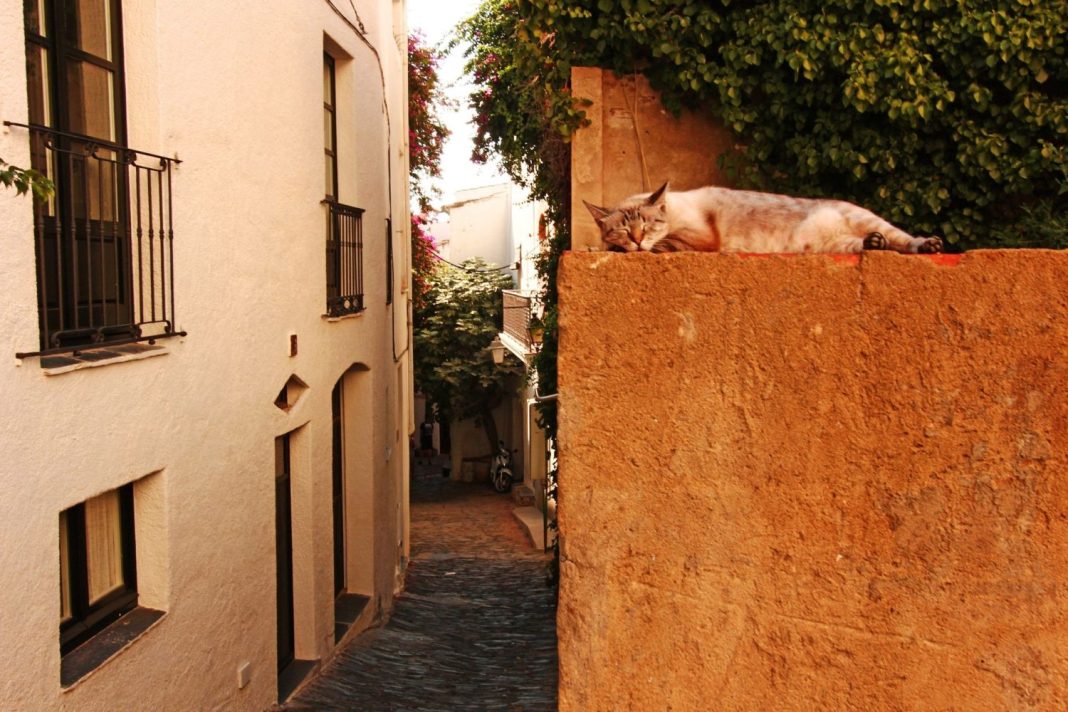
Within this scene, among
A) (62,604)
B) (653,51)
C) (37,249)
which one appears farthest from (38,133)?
(653,51)

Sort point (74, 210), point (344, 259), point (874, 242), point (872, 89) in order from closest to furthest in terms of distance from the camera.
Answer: point (874, 242)
point (74, 210)
point (872, 89)
point (344, 259)

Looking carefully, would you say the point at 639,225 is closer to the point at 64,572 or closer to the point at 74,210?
the point at 74,210

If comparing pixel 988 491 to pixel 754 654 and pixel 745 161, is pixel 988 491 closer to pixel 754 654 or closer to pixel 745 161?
pixel 754 654

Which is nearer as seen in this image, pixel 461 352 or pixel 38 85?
pixel 38 85

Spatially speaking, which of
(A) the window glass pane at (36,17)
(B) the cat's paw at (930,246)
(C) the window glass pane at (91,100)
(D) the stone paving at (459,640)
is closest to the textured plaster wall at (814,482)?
(B) the cat's paw at (930,246)

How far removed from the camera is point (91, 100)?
19.0 feet

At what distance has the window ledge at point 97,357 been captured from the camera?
4.94 m

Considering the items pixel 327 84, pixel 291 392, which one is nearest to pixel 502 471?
pixel 327 84

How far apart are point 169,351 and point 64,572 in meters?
1.38

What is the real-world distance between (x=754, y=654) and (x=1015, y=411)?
955 millimetres

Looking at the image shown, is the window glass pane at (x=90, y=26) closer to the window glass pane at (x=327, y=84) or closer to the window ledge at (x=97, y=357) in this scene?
the window ledge at (x=97, y=357)

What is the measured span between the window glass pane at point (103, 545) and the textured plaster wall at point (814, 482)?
368 cm

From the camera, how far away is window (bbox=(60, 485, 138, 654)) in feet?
18.0

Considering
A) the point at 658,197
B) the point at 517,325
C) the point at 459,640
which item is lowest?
the point at 459,640
